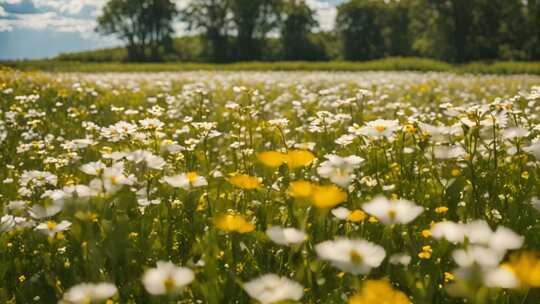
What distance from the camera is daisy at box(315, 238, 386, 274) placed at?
1.26 m

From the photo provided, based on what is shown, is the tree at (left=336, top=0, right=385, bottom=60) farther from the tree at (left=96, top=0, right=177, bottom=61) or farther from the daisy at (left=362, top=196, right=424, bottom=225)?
the daisy at (left=362, top=196, right=424, bottom=225)

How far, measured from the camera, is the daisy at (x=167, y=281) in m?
1.25

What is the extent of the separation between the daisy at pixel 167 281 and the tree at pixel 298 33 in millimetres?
65164

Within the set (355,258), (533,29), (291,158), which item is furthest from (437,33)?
(355,258)

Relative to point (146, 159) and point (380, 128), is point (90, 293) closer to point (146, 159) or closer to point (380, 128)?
point (146, 159)

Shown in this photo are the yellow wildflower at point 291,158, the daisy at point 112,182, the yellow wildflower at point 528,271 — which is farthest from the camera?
the daisy at point 112,182

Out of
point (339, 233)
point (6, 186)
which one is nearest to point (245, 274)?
point (339, 233)

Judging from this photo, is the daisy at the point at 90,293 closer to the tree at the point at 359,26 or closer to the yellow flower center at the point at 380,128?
the yellow flower center at the point at 380,128

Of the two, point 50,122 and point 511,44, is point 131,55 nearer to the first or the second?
point 511,44

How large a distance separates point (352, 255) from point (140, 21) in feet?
237

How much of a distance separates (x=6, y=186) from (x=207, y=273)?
7.95 feet

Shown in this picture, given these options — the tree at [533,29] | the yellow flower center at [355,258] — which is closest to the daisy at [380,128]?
the yellow flower center at [355,258]

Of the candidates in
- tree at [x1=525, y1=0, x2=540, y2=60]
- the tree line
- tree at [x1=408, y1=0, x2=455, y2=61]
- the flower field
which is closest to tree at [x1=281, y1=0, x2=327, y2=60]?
the tree line

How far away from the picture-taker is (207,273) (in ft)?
5.63
